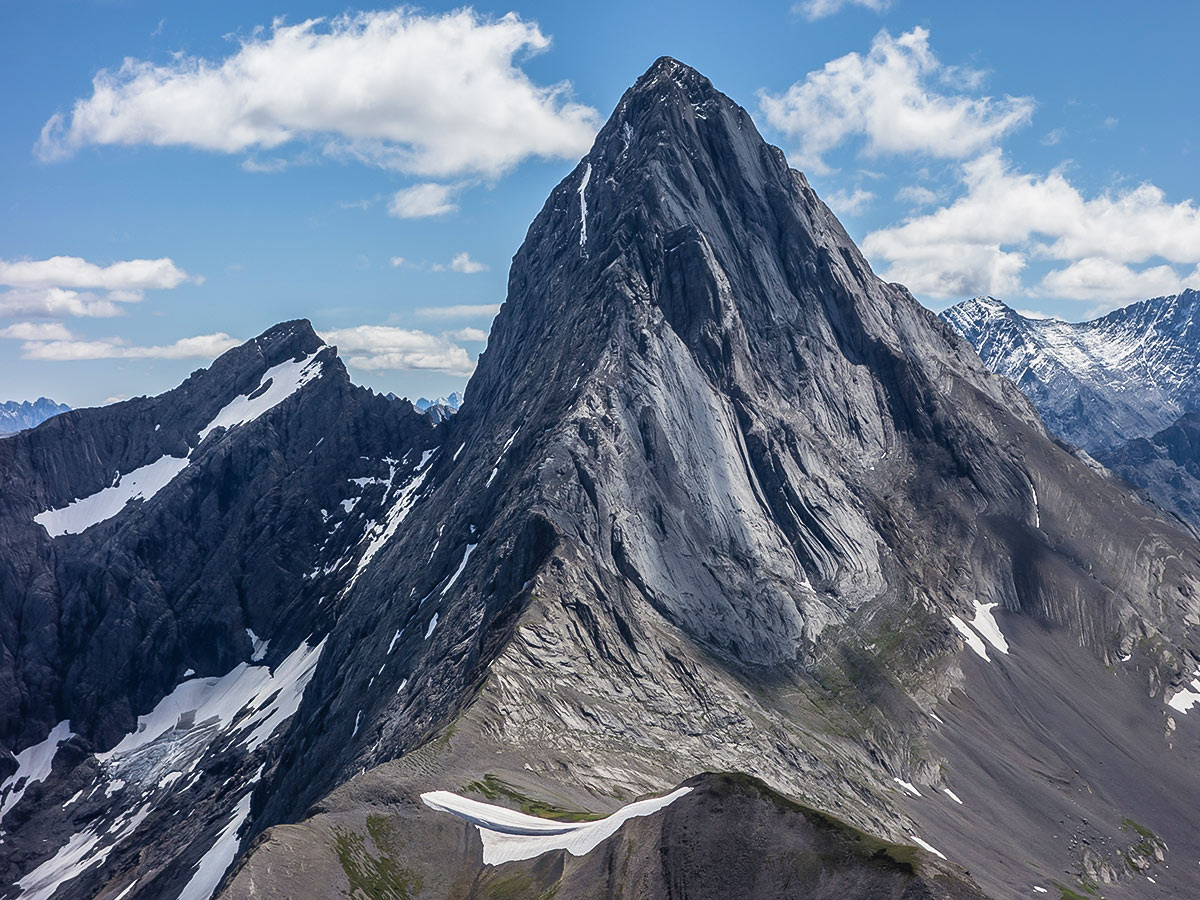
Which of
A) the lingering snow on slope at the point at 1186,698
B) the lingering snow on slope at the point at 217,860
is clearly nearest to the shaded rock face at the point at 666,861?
the lingering snow on slope at the point at 217,860

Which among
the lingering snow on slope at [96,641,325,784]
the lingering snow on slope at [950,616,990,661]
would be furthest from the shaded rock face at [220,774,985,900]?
the lingering snow on slope at [96,641,325,784]

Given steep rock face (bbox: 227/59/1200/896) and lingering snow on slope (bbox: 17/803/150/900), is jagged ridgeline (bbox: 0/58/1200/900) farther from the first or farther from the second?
lingering snow on slope (bbox: 17/803/150/900)

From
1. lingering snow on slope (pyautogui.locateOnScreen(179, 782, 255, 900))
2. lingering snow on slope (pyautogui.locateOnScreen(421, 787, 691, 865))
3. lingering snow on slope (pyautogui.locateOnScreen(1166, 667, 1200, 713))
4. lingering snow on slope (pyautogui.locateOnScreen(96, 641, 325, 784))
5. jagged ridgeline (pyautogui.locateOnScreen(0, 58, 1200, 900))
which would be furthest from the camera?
lingering snow on slope (pyautogui.locateOnScreen(96, 641, 325, 784))


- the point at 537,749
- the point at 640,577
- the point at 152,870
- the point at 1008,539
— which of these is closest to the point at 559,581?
the point at 640,577

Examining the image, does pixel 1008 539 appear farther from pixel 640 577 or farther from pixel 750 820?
pixel 750 820

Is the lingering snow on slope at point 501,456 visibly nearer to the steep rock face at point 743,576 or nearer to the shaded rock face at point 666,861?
the steep rock face at point 743,576

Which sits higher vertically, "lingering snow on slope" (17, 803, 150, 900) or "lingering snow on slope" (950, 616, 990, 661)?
"lingering snow on slope" (950, 616, 990, 661)
